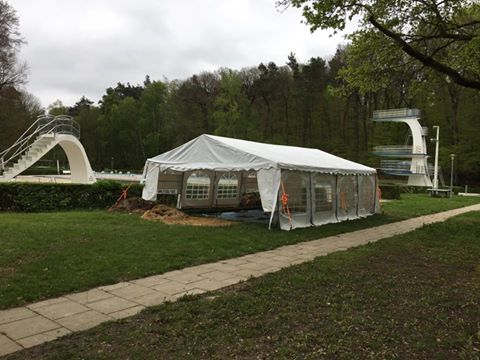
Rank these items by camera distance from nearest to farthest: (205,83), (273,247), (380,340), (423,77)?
(380,340)
(273,247)
(423,77)
(205,83)

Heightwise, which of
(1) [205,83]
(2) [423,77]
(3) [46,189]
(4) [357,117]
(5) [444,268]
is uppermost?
(1) [205,83]

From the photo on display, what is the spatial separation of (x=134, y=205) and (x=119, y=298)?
8624 millimetres

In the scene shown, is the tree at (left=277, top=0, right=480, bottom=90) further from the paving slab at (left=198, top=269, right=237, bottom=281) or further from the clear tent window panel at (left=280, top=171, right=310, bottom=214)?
the paving slab at (left=198, top=269, right=237, bottom=281)

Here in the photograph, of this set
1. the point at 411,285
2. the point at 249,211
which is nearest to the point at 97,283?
the point at 411,285

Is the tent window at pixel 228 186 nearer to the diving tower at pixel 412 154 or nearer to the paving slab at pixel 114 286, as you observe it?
the paving slab at pixel 114 286

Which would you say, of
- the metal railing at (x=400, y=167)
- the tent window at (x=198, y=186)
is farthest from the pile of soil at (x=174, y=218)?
the metal railing at (x=400, y=167)

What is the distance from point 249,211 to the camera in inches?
Answer: 597

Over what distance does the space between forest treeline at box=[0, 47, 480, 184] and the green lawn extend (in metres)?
34.7

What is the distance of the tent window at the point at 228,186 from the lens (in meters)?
15.4

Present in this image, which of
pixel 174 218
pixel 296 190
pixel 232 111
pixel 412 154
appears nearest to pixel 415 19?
pixel 296 190

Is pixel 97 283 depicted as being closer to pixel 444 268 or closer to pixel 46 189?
pixel 444 268

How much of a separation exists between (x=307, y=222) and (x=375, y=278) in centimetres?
564

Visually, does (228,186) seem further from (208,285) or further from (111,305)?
(111,305)

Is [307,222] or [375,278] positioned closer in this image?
[375,278]
